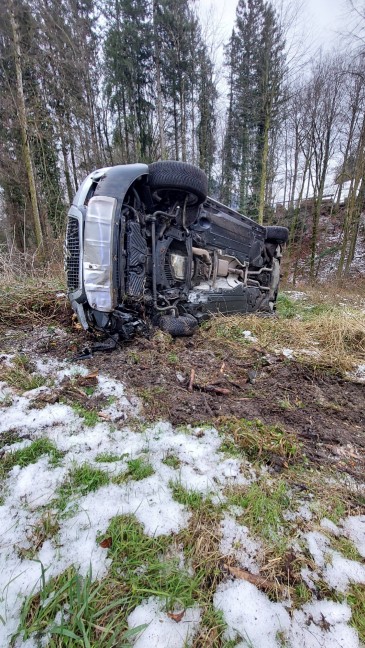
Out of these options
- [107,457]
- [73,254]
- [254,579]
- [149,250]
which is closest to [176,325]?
[149,250]

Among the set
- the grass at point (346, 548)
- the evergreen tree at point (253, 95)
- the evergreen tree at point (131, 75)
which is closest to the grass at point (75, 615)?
the grass at point (346, 548)

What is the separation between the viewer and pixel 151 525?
41.5 inches

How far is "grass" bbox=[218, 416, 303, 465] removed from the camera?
1.46 meters

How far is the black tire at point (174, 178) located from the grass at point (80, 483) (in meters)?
2.66

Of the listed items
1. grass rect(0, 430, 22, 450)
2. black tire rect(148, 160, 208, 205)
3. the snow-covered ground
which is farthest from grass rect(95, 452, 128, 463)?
black tire rect(148, 160, 208, 205)

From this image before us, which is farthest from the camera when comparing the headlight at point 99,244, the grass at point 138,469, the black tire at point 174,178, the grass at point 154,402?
the black tire at point 174,178

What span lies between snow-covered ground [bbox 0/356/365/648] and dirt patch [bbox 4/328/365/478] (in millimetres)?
289

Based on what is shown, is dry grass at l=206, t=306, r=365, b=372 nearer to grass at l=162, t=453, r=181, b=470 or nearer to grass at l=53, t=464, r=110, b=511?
grass at l=162, t=453, r=181, b=470

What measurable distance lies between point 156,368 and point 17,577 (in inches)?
60.4

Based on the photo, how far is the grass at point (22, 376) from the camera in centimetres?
193

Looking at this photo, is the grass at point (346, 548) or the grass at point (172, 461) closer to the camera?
the grass at point (346, 548)

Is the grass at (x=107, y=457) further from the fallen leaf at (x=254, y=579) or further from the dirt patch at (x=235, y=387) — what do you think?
the fallen leaf at (x=254, y=579)

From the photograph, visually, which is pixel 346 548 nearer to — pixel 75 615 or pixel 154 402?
pixel 75 615

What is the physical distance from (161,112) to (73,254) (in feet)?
40.2
